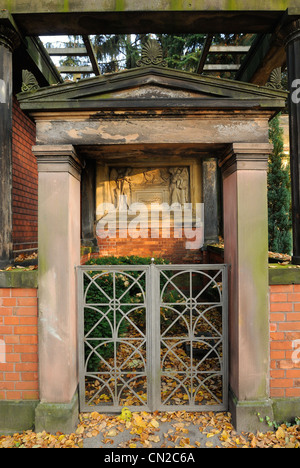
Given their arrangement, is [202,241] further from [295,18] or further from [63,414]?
[63,414]

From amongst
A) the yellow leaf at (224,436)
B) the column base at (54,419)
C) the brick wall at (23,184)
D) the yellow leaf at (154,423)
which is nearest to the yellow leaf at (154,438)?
the yellow leaf at (154,423)

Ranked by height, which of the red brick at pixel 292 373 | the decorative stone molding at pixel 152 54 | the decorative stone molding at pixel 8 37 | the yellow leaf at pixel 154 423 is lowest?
the yellow leaf at pixel 154 423

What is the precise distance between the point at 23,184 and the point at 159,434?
14.3 feet

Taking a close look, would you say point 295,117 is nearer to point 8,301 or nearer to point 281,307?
point 281,307

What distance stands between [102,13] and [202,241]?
494 cm

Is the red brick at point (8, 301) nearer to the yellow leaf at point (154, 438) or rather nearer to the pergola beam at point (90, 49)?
the yellow leaf at point (154, 438)

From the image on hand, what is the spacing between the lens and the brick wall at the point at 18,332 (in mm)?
2740

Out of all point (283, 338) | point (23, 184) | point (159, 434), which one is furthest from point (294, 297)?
point (23, 184)

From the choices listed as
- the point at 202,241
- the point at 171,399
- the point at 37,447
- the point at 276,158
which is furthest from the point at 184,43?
the point at 37,447

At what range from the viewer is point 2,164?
3.06 m

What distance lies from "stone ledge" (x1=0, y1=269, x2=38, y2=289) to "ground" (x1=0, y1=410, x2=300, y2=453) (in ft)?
4.66

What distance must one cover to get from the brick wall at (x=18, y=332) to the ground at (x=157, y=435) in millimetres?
573

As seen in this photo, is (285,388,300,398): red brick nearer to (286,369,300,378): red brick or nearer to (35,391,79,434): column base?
(286,369,300,378): red brick

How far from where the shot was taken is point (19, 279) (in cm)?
272
